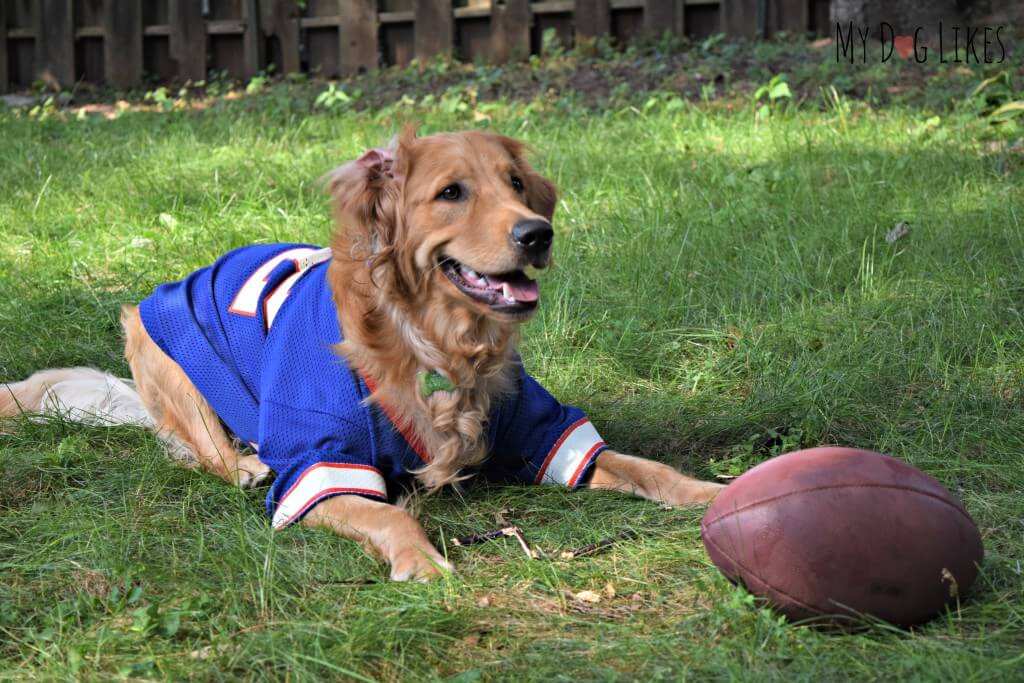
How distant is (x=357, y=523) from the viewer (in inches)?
110

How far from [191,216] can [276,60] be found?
5.85 meters

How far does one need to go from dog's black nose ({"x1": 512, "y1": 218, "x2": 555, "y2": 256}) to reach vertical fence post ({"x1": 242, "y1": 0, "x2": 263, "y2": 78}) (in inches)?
343

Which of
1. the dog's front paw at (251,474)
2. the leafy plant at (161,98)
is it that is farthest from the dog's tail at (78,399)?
the leafy plant at (161,98)

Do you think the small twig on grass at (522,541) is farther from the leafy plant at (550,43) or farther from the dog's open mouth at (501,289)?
the leafy plant at (550,43)

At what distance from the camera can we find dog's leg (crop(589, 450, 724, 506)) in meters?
3.02

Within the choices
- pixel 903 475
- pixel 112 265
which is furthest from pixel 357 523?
pixel 112 265

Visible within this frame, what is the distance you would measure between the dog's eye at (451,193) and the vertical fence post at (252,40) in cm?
848

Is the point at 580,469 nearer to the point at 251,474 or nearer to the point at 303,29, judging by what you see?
the point at 251,474

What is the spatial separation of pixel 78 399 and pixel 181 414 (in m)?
0.42

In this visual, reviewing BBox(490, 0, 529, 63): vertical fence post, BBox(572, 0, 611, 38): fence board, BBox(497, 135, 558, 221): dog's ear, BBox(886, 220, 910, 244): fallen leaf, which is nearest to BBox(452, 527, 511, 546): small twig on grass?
BBox(497, 135, 558, 221): dog's ear

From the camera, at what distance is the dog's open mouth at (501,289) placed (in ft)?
9.68

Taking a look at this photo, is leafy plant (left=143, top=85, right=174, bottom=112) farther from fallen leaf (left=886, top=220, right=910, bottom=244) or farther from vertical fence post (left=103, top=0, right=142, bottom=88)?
fallen leaf (left=886, top=220, right=910, bottom=244)

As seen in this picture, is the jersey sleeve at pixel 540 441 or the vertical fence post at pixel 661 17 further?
the vertical fence post at pixel 661 17

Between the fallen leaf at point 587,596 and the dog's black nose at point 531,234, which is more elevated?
the dog's black nose at point 531,234
